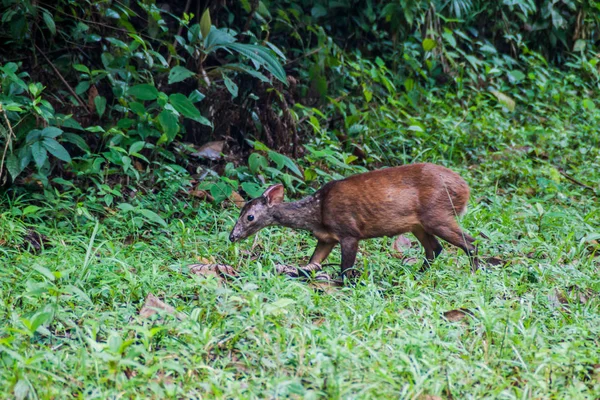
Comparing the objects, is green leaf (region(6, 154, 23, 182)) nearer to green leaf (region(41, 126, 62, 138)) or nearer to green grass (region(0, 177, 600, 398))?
green leaf (region(41, 126, 62, 138))

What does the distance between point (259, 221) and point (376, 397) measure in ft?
10.2

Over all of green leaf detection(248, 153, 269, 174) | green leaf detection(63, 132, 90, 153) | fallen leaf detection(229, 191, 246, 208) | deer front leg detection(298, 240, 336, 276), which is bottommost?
fallen leaf detection(229, 191, 246, 208)

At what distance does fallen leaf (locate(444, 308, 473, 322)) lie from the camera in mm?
4691

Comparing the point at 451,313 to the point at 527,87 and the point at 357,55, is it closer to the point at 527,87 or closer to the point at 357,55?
the point at 357,55

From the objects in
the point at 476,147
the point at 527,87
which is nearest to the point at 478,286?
the point at 476,147

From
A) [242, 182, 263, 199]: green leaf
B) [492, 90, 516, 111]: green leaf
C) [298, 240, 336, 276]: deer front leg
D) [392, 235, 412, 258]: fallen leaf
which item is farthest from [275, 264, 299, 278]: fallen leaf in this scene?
[492, 90, 516, 111]: green leaf

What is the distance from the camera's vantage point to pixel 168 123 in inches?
265

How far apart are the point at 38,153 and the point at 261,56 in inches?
83.2

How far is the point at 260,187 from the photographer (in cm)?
752

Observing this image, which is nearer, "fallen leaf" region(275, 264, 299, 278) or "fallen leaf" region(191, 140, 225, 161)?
"fallen leaf" region(275, 264, 299, 278)

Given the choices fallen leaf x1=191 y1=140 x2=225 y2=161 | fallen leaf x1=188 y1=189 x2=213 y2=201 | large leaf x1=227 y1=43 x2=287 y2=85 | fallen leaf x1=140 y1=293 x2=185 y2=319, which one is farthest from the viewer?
fallen leaf x1=191 y1=140 x2=225 y2=161

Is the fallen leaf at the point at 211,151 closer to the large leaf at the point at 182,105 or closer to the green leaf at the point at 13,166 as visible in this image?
the large leaf at the point at 182,105

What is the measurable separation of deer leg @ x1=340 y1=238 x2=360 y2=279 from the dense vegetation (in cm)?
18

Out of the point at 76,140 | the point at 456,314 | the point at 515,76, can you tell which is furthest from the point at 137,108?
the point at 515,76
